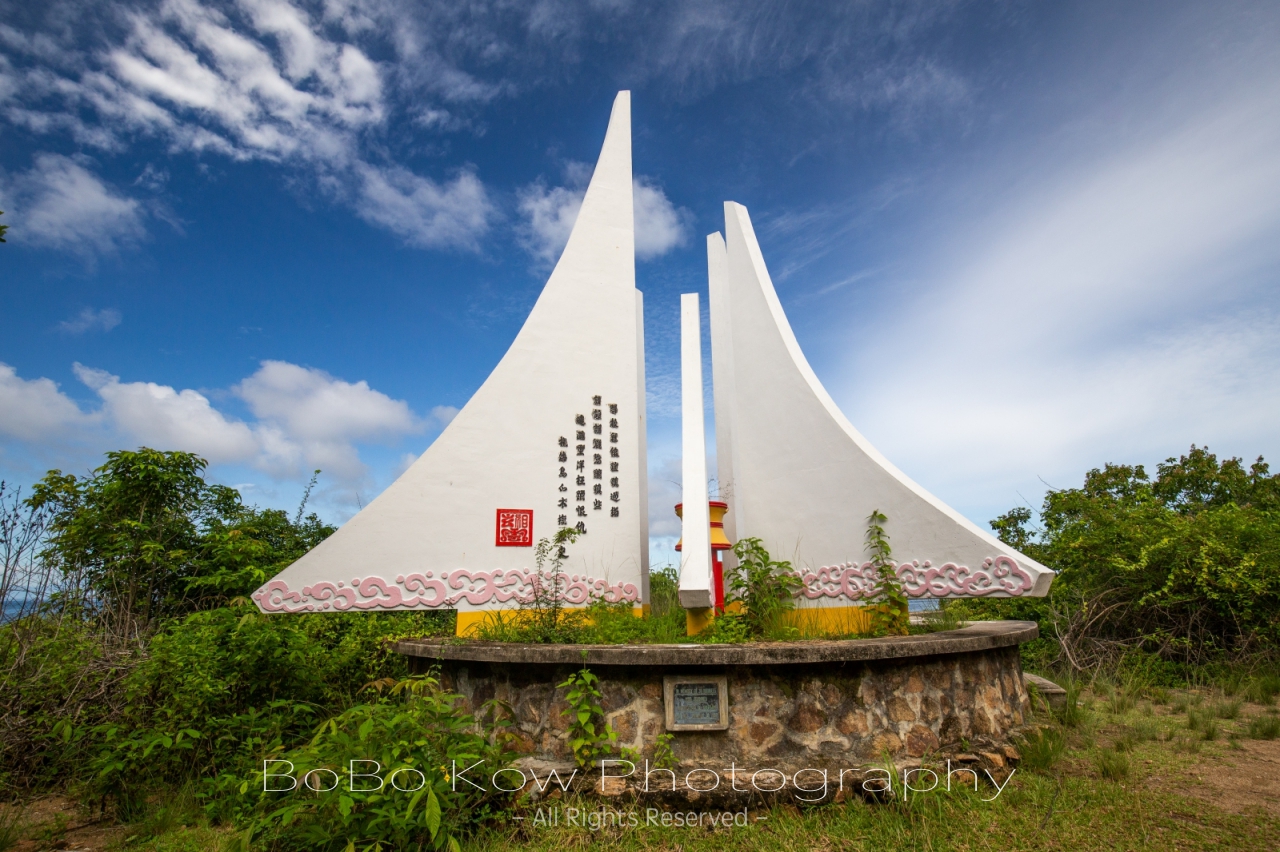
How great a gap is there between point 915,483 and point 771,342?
224 centimetres

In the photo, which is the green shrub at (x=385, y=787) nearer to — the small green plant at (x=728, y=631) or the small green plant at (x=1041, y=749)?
the small green plant at (x=728, y=631)

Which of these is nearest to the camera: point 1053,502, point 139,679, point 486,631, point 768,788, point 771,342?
point 768,788

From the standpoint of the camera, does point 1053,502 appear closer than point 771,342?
No

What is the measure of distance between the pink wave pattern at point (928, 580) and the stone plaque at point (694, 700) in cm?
215

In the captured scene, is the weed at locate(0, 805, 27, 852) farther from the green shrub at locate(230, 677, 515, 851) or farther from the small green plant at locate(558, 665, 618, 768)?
the small green plant at locate(558, 665, 618, 768)

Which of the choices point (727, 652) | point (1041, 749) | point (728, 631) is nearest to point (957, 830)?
point (1041, 749)

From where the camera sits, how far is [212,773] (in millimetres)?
4520

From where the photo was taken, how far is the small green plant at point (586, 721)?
3.80 m

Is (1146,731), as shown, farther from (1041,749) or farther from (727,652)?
(727,652)

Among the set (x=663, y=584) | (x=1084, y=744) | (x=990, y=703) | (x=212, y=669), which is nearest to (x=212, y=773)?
(x=212, y=669)

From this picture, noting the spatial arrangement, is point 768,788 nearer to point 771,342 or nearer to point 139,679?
point 139,679

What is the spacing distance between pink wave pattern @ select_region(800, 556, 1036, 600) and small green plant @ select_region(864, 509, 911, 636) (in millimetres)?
81

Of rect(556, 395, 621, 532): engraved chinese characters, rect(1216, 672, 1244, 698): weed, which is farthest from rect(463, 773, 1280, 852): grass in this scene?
rect(1216, 672, 1244, 698): weed

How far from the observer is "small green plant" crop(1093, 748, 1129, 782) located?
4053 millimetres
